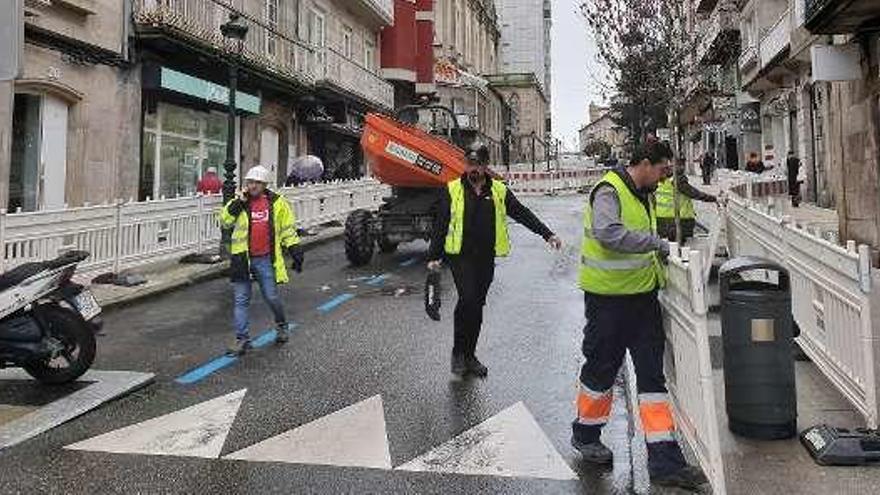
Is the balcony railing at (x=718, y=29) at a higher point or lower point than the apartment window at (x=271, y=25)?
higher

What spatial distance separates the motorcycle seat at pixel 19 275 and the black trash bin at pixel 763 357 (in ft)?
16.3

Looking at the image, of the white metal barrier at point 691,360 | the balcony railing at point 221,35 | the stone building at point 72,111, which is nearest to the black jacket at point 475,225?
the white metal barrier at point 691,360

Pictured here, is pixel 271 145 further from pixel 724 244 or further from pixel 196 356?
pixel 196 356

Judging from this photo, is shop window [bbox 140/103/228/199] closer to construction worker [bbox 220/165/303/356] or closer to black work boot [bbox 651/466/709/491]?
construction worker [bbox 220/165/303/356]

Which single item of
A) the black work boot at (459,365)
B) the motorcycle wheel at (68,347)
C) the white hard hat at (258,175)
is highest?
the white hard hat at (258,175)

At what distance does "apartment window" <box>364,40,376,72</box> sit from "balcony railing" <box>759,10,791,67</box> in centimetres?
1498

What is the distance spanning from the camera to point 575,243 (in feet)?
53.1

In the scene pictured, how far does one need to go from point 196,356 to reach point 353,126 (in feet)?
71.4

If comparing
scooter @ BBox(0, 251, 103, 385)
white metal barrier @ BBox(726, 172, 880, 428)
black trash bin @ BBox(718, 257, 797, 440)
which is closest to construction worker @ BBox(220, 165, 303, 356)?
scooter @ BBox(0, 251, 103, 385)

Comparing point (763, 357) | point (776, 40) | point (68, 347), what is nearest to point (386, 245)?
point (68, 347)

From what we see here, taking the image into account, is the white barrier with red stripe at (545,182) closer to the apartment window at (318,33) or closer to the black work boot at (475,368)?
the apartment window at (318,33)

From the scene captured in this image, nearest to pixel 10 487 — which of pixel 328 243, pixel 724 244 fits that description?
pixel 724 244

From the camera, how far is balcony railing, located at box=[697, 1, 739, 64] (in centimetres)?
3609

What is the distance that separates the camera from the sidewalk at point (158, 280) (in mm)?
9906
